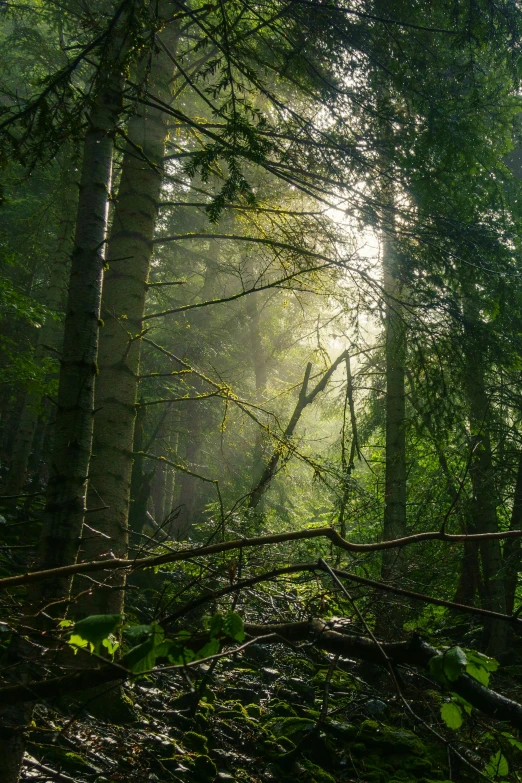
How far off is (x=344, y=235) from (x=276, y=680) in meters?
5.06

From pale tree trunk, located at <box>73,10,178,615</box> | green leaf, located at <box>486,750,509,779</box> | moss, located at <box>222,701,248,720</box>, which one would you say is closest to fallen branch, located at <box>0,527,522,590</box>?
green leaf, located at <box>486,750,509,779</box>

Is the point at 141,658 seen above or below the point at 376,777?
above

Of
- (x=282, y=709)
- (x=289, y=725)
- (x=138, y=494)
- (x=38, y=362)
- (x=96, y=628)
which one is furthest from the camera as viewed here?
(x=138, y=494)

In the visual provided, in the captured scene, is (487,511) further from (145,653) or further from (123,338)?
(145,653)

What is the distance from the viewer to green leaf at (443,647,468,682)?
172cm

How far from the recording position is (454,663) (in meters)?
1.73

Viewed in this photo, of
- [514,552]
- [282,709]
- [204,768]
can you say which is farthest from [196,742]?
[514,552]

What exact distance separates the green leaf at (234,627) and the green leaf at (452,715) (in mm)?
738

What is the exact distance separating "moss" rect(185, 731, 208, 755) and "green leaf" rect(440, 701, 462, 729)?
3.05 metres

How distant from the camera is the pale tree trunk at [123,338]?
4.90m

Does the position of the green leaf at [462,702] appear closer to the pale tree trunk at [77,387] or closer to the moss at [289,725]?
the pale tree trunk at [77,387]

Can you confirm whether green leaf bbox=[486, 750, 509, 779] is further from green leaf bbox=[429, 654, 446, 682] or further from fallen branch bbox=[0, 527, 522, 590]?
fallen branch bbox=[0, 527, 522, 590]

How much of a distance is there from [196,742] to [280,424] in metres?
3.66

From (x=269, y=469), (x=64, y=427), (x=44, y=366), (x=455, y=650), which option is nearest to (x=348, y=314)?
(x=269, y=469)
